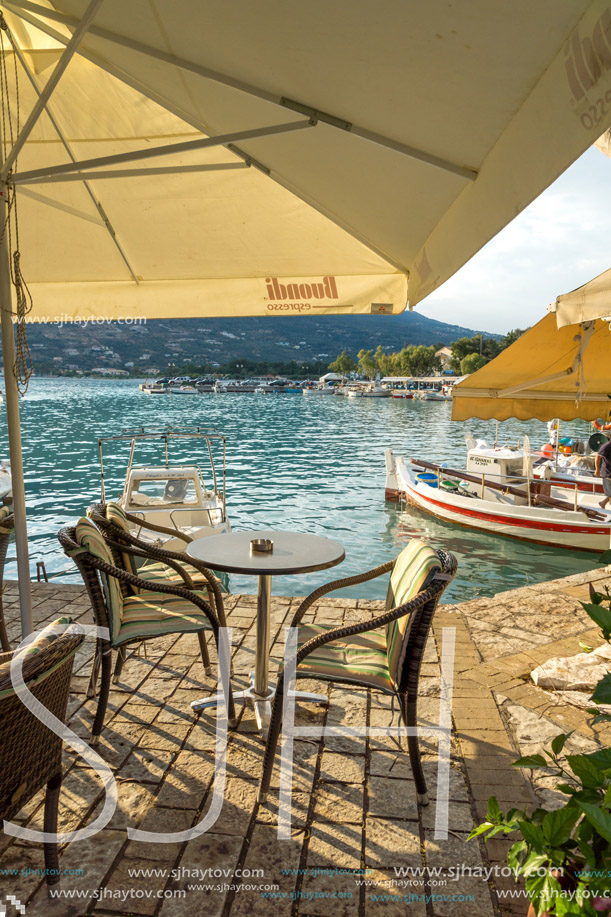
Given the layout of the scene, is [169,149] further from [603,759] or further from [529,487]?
[529,487]

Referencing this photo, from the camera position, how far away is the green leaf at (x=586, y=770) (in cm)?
105

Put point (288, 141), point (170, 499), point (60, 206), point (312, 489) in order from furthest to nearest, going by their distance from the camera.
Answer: point (312, 489), point (170, 499), point (60, 206), point (288, 141)

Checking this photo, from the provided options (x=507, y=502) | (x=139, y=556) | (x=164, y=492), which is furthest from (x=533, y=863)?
(x=507, y=502)

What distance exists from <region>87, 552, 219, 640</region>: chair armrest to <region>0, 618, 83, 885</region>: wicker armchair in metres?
0.72

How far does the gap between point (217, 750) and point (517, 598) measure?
2.85 metres

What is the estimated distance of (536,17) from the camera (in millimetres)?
1174

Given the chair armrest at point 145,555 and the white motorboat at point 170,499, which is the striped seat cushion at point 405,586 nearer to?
the chair armrest at point 145,555

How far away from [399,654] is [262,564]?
667mm

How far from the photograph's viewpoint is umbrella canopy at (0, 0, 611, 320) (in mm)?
1337

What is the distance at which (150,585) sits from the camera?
254 cm

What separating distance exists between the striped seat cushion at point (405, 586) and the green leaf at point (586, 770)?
1085 mm

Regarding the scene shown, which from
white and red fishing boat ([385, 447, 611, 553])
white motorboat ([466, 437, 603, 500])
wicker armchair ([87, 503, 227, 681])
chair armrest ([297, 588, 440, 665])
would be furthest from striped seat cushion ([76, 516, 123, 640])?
white motorboat ([466, 437, 603, 500])

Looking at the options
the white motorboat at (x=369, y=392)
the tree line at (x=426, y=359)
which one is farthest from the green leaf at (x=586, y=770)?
the tree line at (x=426, y=359)

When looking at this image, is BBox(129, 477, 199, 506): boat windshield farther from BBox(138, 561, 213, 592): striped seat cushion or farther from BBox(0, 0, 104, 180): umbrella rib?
BBox(0, 0, 104, 180): umbrella rib
